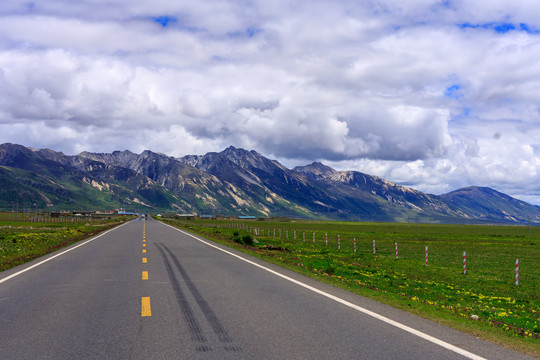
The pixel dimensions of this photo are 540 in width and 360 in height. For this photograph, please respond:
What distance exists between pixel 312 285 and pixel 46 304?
310 inches

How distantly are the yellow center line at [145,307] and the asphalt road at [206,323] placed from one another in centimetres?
2

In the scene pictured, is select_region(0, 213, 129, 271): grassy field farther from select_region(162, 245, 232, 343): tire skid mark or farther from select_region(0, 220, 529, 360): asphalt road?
select_region(162, 245, 232, 343): tire skid mark

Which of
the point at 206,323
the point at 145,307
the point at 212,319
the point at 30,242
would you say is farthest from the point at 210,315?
the point at 30,242

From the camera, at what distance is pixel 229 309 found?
10.3 metres

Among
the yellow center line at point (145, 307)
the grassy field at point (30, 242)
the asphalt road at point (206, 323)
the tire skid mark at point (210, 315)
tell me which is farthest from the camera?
the grassy field at point (30, 242)

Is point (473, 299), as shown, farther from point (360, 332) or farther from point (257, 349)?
point (257, 349)

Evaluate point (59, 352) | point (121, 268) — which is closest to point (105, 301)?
point (59, 352)

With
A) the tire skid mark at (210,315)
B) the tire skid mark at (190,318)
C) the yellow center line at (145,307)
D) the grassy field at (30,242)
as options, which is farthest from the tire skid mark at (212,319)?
the grassy field at (30,242)

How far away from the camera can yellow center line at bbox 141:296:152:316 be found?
32.0ft

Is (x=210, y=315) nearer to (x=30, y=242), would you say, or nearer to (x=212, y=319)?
(x=212, y=319)

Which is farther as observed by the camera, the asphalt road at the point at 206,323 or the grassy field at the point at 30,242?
the grassy field at the point at 30,242

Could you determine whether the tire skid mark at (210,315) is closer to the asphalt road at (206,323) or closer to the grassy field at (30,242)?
the asphalt road at (206,323)

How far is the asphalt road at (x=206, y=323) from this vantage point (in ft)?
23.1

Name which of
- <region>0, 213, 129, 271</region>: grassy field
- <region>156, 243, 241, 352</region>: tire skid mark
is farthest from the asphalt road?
<region>0, 213, 129, 271</region>: grassy field
